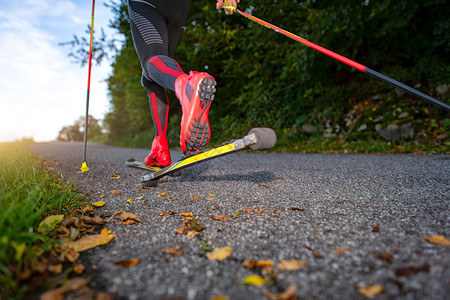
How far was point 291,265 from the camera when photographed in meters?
0.94

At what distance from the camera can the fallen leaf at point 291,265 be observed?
0.92 meters

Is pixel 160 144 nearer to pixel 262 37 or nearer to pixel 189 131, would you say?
pixel 189 131

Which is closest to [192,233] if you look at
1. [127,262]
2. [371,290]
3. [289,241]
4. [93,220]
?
[127,262]

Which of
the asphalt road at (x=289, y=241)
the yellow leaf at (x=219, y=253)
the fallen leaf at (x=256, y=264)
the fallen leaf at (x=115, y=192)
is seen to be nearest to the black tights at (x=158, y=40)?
the fallen leaf at (x=115, y=192)

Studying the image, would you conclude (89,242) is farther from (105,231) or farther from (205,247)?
(205,247)

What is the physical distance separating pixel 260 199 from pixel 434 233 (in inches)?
38.0

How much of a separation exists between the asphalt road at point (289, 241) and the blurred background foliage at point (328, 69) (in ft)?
13.0

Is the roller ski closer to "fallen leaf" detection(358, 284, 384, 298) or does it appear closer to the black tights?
the black tights

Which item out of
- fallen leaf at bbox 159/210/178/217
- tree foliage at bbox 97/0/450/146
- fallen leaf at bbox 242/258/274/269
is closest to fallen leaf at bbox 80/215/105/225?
fallen leaf at bbox 159/210/178/217

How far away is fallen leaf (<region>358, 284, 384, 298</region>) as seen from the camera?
76 cm

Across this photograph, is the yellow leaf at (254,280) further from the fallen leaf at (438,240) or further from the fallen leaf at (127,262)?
the fallen leaf at (438,240)

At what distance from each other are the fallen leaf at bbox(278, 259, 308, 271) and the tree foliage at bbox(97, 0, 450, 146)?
456 centimetres

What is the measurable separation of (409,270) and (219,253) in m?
0.65

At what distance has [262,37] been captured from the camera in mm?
6613
